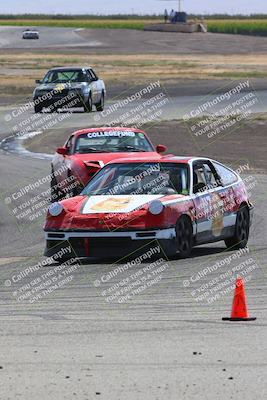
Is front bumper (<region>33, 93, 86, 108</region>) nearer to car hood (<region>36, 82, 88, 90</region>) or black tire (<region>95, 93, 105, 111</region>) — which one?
car hood (<region>36, 82, 88, 90</region>)

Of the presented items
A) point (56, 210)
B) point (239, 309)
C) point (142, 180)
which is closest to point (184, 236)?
point (142, 180)

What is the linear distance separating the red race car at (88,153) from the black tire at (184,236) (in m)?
4.81

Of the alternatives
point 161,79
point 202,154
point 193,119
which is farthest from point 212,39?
point 202,154

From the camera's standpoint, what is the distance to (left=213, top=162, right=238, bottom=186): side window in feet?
49.9

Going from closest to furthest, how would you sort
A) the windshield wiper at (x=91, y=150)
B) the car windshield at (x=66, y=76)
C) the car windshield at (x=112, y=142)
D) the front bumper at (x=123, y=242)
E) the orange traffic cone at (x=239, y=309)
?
the orange traffic cone at (x=239, y=309) → the front bumper at (x=123, y=242) → the windshield wiper at (x=91, y=150) → the car windshield at (x=112, y=142) → the car windshield at (x=66, y=76)

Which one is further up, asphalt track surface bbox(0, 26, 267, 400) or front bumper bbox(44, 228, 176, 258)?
asphalt track surface bbox(0, 26, 267, 400)

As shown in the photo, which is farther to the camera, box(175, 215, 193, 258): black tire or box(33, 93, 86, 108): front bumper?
box(33, 93, 86, 108): front bumper

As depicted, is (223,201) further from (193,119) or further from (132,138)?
(193,119)

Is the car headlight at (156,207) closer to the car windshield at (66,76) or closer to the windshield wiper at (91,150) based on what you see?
the windshield wiper at (91,150)

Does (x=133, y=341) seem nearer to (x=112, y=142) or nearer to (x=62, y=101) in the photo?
(x=112, y=142)

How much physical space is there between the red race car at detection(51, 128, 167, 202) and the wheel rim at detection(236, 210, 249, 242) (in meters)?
3.73

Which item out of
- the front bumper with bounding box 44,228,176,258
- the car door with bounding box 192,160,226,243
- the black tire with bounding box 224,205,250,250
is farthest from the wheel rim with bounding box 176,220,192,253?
the black tire with bounding box 224,205,250,250

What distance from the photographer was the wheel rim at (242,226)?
15.0 metres

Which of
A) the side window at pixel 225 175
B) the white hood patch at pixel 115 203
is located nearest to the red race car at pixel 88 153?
the side window at pixel 225 175
